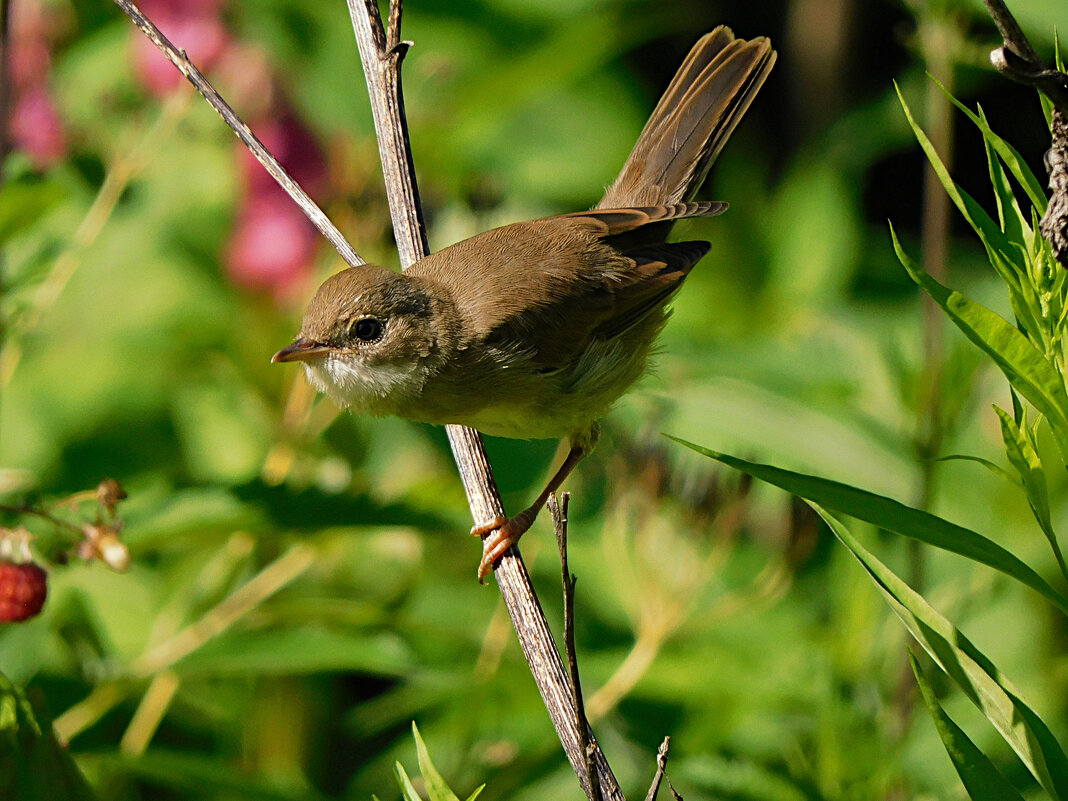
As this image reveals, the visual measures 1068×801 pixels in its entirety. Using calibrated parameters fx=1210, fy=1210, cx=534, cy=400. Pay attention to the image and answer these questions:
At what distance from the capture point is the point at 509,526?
2.21 meters

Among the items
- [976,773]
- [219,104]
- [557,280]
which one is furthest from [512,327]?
[976,773]

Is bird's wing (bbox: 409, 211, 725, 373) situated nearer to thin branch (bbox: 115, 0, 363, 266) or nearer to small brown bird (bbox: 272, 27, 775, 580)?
small brown bird (bbox: 272, 27, 775, 580)

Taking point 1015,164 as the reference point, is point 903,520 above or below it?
below

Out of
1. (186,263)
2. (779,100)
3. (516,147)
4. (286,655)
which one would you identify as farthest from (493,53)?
(286,655)

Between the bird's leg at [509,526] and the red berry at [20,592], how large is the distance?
2.41ft

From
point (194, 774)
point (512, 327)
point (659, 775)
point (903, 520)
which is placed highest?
point (903, 520)

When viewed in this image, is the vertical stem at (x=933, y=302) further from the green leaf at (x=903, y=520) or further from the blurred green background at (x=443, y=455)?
the green leaf at (x=903, y=520)

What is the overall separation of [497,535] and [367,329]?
55cm

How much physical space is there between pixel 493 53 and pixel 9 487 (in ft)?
9.58

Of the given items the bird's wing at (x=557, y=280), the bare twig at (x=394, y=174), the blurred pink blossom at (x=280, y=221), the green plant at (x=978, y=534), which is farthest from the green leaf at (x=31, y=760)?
the blurred pink blossom at (x=280, y=221)

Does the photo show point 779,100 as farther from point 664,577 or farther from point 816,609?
point 664,577

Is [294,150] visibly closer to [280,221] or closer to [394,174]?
[280,221]

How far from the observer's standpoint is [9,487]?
8.70 ft

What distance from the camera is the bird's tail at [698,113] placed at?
125 inches
